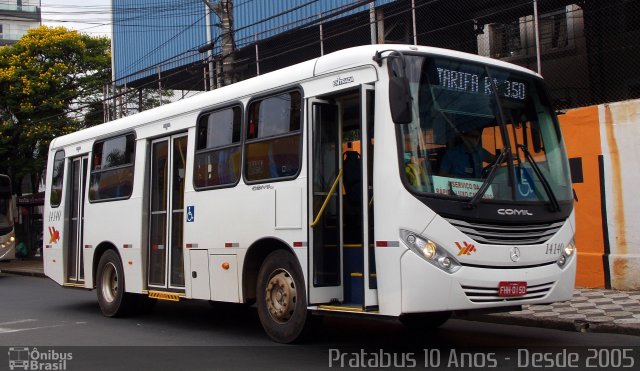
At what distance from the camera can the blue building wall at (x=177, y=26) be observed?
61.3ft

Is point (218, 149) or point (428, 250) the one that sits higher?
point (218, 149)

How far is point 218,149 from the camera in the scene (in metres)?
8.70

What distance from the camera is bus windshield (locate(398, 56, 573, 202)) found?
6.46 m

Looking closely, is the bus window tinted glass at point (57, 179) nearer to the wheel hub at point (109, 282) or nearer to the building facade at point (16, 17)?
the wheel hub at point (109, 282)

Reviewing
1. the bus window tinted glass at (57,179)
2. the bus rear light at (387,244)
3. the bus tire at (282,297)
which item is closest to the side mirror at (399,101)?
the bus rear light at (387,244)

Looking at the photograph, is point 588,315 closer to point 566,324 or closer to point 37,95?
point 566,324

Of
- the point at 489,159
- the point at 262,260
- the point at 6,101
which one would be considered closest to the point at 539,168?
the point at 489,159

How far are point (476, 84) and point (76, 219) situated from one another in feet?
26.0

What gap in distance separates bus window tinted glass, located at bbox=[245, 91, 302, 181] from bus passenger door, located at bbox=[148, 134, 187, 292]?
1662 millimetres

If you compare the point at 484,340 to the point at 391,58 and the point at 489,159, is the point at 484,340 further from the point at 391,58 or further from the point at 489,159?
the point at 391,58

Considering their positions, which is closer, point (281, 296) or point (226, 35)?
point (281, 296)

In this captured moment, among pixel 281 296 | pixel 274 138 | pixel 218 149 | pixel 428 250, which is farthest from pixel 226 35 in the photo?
pixel 428 250

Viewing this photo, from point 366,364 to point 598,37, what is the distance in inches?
372

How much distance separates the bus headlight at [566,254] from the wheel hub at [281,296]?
276 centimetres
